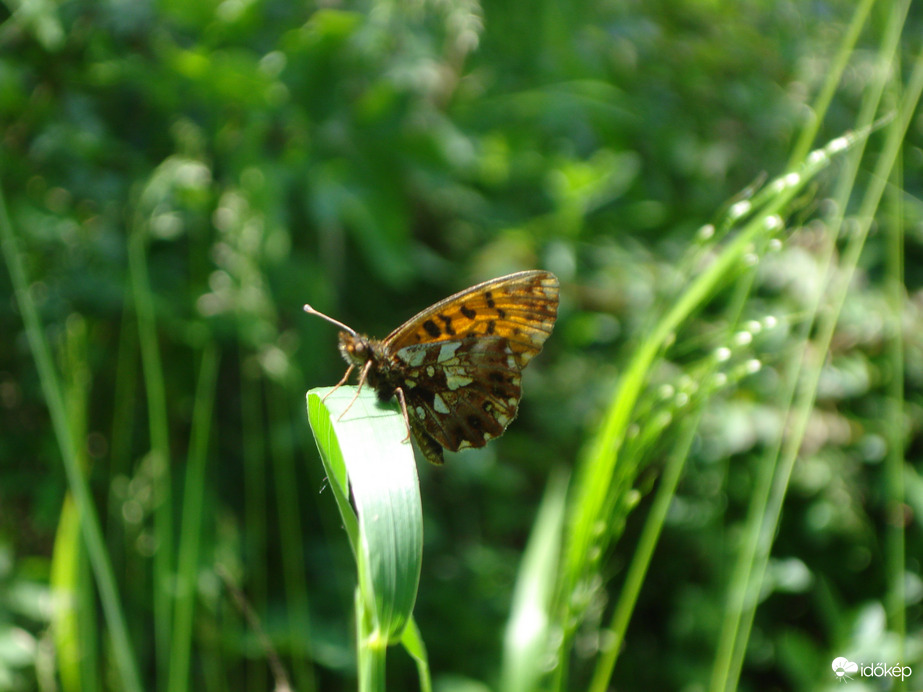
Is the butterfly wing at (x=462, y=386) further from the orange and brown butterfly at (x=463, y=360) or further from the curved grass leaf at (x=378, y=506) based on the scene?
the curved grass leaf at (x=378, y=506)

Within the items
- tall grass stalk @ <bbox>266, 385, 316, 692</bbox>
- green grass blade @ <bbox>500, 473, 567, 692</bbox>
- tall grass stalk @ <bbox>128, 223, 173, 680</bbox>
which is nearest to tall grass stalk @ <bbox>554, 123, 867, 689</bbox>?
green grass blade @ <bbox>500, 473, 567, 692</bbox>

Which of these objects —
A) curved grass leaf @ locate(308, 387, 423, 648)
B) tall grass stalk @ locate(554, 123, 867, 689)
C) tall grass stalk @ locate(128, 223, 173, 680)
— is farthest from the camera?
tall grass stalk @ locate(128, 223, 173, 680)

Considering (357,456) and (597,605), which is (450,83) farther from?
(357,456)

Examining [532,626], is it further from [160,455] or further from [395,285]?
[395,285]

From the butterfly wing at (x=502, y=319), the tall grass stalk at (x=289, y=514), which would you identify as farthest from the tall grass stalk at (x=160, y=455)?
the butterfly wing at (x=502, y=319)

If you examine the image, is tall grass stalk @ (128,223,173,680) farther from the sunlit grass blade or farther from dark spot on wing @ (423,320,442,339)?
the sunlit grass blade

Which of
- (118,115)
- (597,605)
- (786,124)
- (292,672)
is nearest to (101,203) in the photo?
(118,115)
